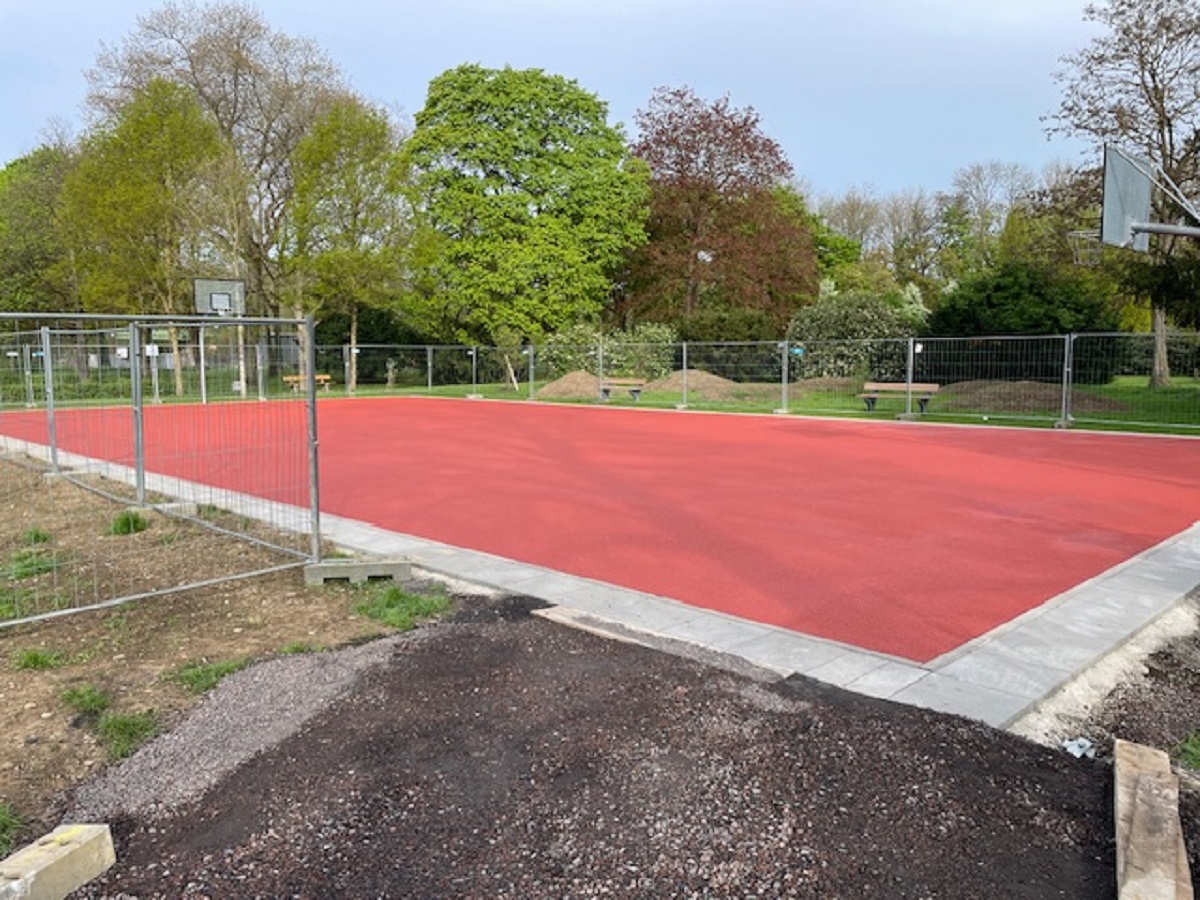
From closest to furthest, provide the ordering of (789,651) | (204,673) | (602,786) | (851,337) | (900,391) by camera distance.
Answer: (602,786), (204,673), (789,651), (900,391), (851,337)

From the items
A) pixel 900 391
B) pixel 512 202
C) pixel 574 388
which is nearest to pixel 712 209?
pixel 512 202

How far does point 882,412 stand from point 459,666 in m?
18.3

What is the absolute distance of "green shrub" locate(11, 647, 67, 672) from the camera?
4.45m

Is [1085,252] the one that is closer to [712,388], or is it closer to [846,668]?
[712,388]

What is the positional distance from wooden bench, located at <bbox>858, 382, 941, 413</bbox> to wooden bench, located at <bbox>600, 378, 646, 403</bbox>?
6.94 m

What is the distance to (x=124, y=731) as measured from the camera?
3.68 metres

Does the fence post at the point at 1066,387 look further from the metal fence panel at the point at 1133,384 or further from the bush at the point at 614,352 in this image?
the bush at the point at 614,352

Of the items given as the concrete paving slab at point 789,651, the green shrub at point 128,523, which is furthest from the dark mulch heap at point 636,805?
the green shrub at point 128,523

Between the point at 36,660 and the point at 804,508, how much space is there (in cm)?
696

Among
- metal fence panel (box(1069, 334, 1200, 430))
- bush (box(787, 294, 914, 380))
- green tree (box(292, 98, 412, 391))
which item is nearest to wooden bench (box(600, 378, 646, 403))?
bush (box(787, 294, 914, 380))

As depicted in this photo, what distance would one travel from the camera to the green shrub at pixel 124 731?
3.56 metres

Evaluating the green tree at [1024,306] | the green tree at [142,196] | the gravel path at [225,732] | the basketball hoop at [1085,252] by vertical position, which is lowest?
the gravel path at [225,732]

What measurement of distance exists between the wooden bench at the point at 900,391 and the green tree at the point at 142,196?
883 inches

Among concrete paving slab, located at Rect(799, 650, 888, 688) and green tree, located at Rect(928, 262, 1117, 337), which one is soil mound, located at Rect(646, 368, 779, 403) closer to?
green tree, located at Rect(928, 262, 1117, 337)
